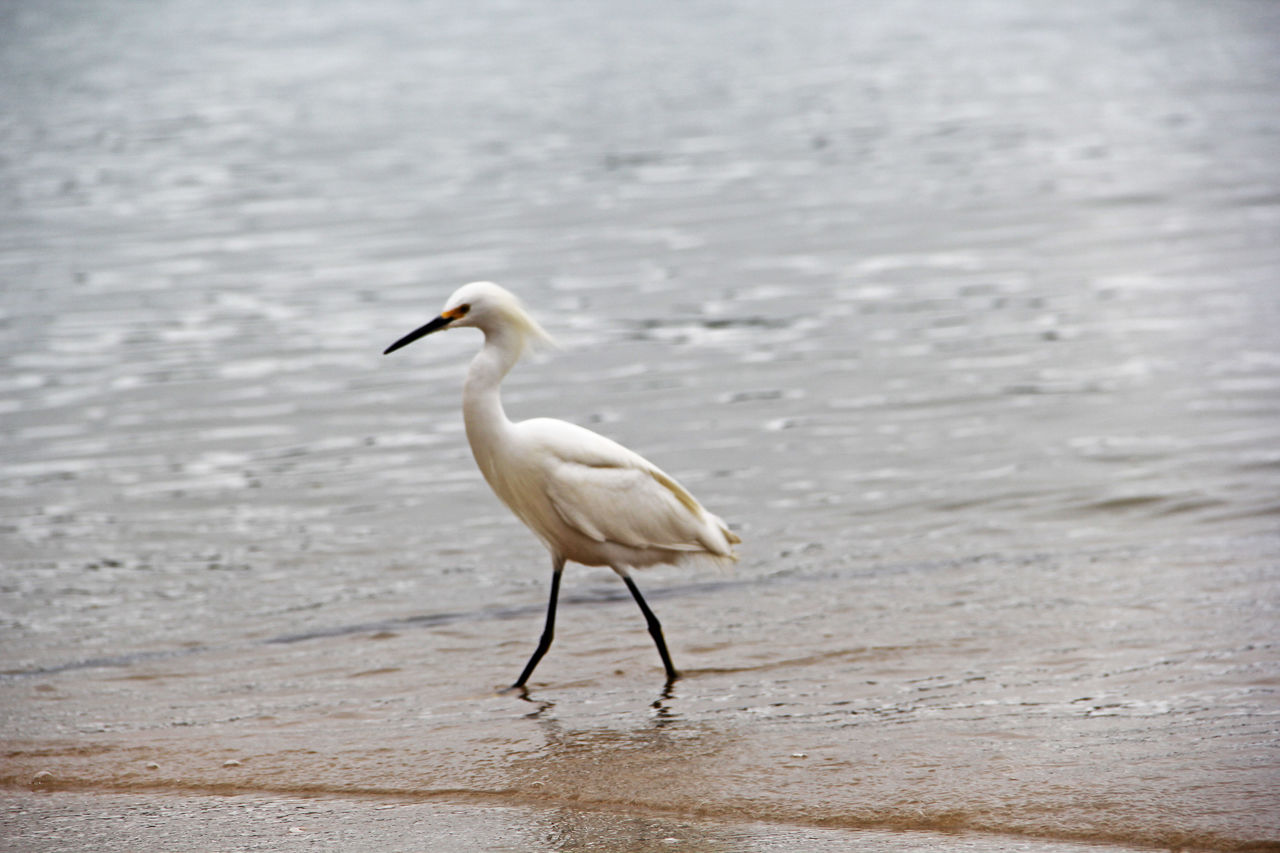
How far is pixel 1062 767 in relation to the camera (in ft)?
16.2

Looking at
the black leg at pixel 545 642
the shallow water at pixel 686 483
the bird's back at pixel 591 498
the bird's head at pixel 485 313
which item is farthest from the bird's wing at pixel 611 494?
the shallow water at pixel 686 483

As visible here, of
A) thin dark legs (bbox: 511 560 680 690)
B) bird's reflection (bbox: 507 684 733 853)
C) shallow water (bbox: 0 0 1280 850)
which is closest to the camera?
bird's reflection (bbox: 507 684 733 853)

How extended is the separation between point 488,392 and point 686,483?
3.45 meters

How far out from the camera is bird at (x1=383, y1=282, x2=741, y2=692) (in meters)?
6.24

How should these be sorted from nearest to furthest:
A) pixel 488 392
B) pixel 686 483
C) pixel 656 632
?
1. pixel 488 392
2. pixel 656 632
3. pixel 686 483

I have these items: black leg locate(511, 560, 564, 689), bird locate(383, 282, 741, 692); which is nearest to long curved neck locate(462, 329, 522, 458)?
bird locate(383, 282, 741, 692)

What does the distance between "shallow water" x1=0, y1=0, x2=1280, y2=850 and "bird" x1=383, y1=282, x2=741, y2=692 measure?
1.72 feet

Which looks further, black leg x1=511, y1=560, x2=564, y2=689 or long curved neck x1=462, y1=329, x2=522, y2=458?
black leg x1=511, y1=560, x2=564, y2=689

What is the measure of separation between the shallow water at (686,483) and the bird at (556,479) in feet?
1.72

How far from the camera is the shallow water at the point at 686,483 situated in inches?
201

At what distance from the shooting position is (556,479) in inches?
247

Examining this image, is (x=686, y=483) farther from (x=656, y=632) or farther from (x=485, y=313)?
(x=485, y=313)

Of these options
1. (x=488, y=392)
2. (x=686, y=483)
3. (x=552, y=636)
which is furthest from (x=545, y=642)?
(x=686, y=483)

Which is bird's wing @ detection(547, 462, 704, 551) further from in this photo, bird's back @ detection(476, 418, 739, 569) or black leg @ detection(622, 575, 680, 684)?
black leg @ detection(622, 575, 680, 684)
